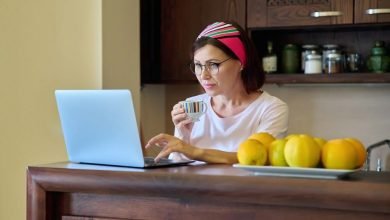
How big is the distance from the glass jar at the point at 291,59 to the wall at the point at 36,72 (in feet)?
2.96

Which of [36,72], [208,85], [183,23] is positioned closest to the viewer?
[208,85]

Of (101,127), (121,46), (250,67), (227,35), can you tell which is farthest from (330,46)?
(101,127)

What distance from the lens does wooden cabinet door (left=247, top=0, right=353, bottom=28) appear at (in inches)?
108

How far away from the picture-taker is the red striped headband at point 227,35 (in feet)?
5.86

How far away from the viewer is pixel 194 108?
164 cm

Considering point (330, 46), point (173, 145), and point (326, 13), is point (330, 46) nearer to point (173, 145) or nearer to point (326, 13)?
point (326, 13)

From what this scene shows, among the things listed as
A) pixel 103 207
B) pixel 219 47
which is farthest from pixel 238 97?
pixel 103 207

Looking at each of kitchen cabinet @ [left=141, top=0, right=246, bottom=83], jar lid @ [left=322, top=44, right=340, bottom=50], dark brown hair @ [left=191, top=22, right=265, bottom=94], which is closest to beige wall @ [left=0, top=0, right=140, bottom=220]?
kitchen cabinet @ [left=141, top=0, right=246, bottom=83]

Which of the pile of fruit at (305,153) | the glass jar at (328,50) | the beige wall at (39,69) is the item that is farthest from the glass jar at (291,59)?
the pile of fruit at (305,153)

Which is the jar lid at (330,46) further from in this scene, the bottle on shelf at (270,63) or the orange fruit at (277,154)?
the orange fruit at (277,154)

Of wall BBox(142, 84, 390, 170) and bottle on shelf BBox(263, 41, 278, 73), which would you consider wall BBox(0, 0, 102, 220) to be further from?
bottle on shelf BBox(263, 41, 278, 73)

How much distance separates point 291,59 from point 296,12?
241mm

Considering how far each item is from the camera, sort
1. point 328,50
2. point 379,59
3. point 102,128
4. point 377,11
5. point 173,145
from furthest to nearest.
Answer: point 328,50 < point 379,59 < point 377,11 < point 173,145 < point 102,128

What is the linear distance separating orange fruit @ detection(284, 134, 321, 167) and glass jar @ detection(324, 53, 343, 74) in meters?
1.79
